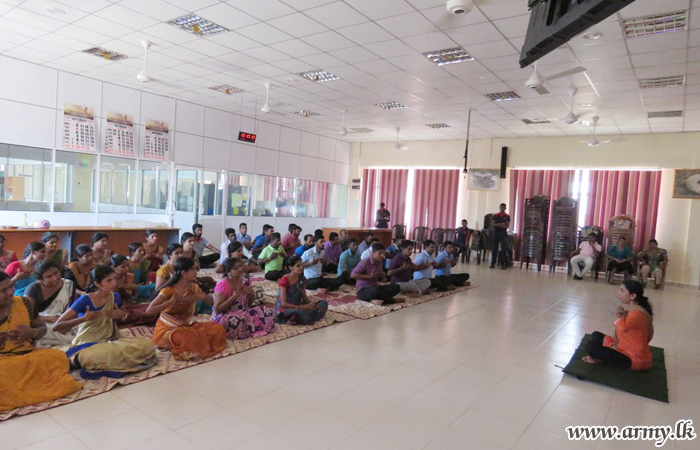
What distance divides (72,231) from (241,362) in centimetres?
507

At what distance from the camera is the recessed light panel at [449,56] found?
616cm

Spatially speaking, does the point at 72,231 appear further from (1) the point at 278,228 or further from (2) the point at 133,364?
(1) the point at 278,228

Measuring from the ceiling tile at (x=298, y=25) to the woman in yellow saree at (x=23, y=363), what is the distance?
4.03 meters

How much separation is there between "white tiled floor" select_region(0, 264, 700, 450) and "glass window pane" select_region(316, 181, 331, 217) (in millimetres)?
9392

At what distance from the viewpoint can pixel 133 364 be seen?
141 inches

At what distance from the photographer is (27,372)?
303 centimetres

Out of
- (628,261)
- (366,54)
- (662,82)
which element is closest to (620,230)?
(628,261)

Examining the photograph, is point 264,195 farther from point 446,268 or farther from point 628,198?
point 628,198

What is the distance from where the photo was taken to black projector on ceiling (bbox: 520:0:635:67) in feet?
8.49

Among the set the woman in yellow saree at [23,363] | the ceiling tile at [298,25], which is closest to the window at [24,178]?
the ceiling tile at [298,25]

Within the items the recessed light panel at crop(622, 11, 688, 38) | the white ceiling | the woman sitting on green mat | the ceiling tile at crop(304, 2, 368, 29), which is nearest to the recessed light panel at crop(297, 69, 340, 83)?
the white ceiling

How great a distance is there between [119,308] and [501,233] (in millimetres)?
9840

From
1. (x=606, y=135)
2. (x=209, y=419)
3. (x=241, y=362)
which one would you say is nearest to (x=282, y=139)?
(x=606, y=135)

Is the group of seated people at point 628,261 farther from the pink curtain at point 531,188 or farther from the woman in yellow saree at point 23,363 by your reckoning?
the woman in yellow saree at point 23,363
